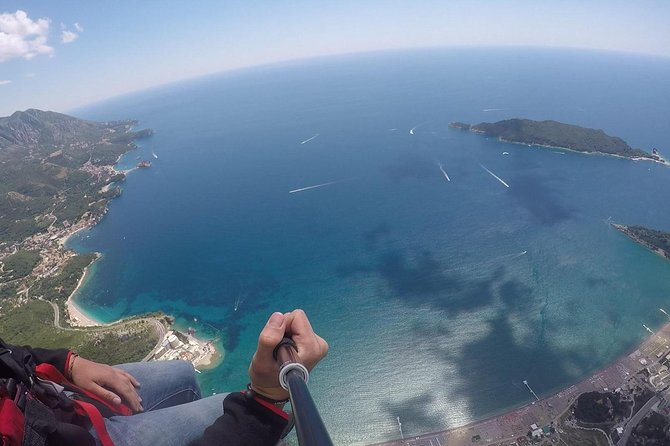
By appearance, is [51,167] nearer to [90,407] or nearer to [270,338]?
[90,407]

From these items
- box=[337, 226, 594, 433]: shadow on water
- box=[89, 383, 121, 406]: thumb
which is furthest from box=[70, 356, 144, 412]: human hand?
box=[337, 226, 594, 433]: shadow on water

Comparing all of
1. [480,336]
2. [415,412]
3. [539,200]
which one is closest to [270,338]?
[415,412]

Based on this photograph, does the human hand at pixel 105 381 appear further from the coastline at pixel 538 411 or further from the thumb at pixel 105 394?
the coastline at pixel 538 411

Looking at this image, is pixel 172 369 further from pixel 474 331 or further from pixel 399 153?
pixel 399 153

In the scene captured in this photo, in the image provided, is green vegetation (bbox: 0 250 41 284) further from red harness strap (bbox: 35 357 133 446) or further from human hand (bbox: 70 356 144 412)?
red harness strap (bbox: 35 357 133 446)

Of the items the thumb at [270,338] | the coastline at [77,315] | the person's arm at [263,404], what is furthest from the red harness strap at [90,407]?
the coastline at [77,315]

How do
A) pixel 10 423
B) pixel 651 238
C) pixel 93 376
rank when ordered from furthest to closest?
1. pixel 651 238
2. pixel 93 376
3. pixel 10 423

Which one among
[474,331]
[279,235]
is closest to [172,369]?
[474,331]
